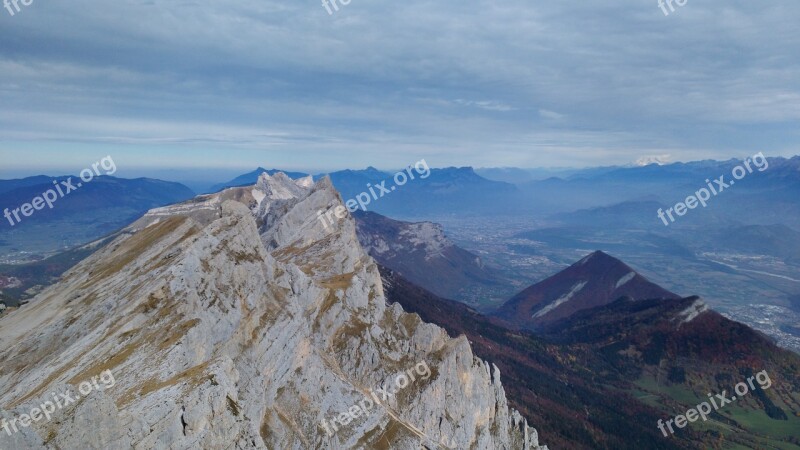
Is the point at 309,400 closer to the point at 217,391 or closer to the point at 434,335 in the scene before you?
the point at 217,391

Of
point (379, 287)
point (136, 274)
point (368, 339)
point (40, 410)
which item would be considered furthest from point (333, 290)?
point (40, 410)

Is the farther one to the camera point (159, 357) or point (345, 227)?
point (345, 227)

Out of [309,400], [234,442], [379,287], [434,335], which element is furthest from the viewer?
[379,287]

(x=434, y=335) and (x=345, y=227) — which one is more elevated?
(x=345, y=227)

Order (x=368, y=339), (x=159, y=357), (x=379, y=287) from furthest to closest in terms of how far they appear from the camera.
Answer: (x=379, y=287)
(x=368, y=339)
(x=159, y=357)

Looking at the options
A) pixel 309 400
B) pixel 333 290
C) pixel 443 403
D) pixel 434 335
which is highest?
pixel 333 290

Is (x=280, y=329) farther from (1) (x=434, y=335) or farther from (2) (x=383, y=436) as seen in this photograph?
(1) (x=434, y=335)
